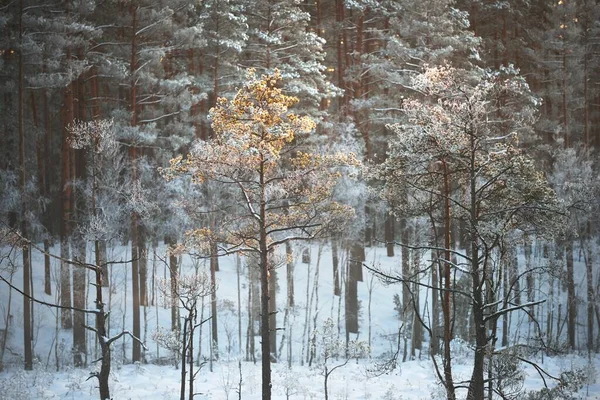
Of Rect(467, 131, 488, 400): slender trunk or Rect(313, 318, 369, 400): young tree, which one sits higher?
Rect(467, 131, 488, 400): slender trunk

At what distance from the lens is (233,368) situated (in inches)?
736

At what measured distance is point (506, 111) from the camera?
19969 mm

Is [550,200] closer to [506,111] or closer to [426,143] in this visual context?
[426,143]

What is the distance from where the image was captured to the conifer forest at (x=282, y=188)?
10461 millimetres

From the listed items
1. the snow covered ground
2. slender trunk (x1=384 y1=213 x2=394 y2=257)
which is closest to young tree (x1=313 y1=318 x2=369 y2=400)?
the snow covered ground

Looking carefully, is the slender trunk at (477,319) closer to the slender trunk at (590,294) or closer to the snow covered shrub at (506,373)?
the snow covered shrub at (506,373)

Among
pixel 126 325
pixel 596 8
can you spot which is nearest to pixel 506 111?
pixel 596 8

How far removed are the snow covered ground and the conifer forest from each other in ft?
0.46

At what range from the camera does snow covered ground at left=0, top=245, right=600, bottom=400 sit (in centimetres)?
1562

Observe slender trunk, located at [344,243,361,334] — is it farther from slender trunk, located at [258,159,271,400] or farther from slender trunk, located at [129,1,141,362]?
slender trunk, located at [258,159,271,400]

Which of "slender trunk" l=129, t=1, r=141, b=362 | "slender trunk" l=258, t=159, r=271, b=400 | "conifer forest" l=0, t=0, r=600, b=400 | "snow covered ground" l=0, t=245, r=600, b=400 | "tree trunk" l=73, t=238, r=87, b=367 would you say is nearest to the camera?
"conifer forest" l=0, t=0, r=600, b=400

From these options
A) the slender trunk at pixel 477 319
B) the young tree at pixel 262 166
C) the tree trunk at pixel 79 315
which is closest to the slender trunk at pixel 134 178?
the tree trunk at pixel 79 315

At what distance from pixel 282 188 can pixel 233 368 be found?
9.96 meters

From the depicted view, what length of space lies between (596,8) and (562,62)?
320 centimetres
